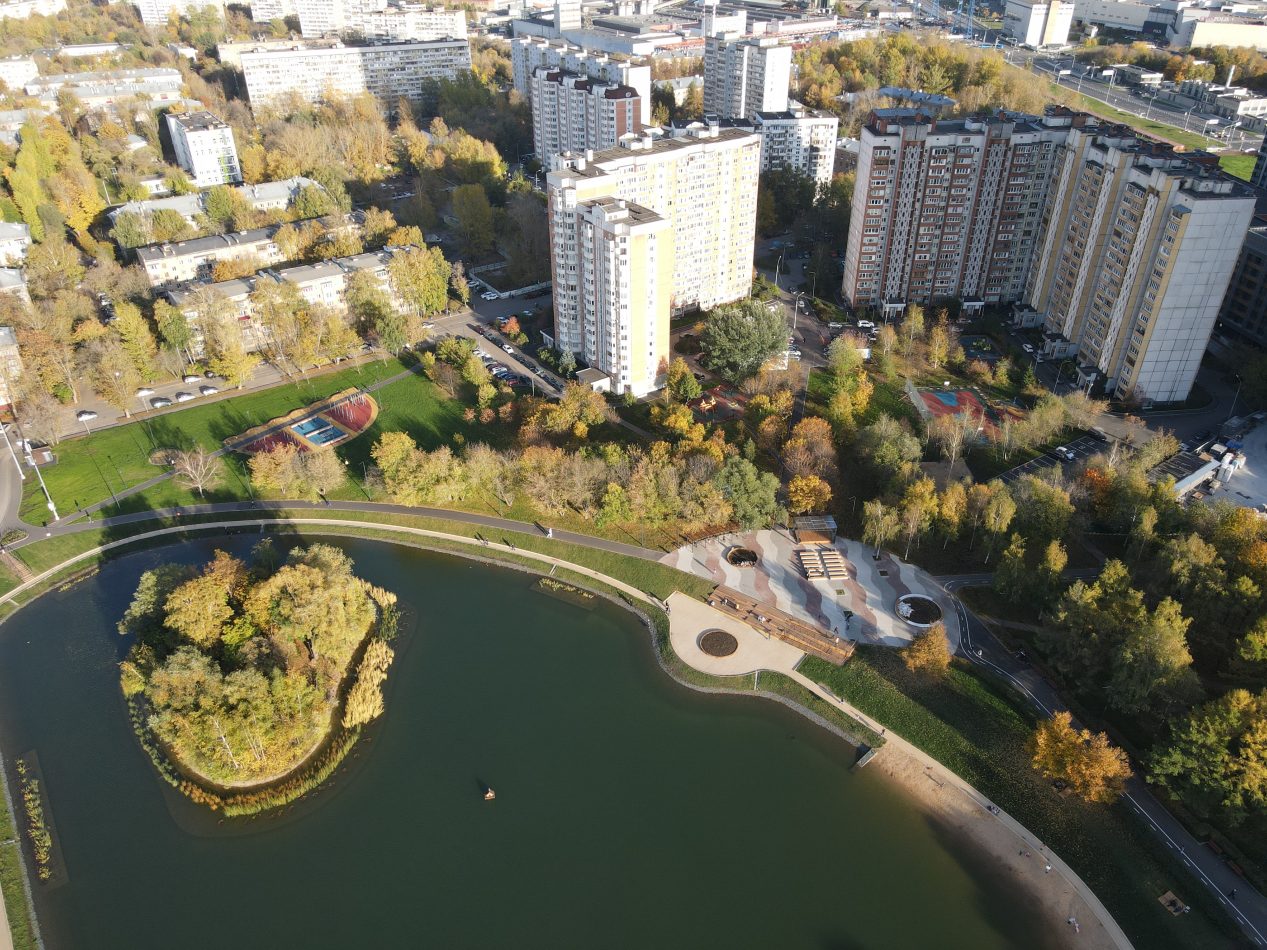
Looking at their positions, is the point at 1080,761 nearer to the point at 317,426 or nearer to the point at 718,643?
the point at 718,643

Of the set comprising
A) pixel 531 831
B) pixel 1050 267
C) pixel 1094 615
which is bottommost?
pixel 531 831

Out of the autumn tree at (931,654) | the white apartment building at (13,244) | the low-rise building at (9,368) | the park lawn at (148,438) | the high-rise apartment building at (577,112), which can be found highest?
the high-rise apartment building at (577,112)

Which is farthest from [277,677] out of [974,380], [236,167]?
[236,167]

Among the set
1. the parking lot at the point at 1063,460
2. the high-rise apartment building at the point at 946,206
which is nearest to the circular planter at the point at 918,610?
the parking lot at the point at 1063,460

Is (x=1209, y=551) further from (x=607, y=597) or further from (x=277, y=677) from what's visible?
(x=277, y=677)

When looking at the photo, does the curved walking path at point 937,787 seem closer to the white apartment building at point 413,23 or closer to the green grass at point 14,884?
the green grass at point 14,884

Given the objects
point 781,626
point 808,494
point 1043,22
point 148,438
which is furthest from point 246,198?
point 1043,22

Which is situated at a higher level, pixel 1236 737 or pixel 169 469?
pixel 1236 737
